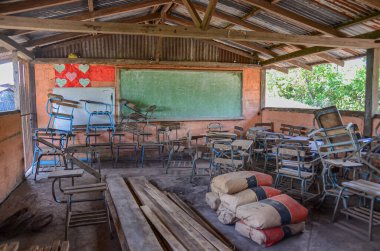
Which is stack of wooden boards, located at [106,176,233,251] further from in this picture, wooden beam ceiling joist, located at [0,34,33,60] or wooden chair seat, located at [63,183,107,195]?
wooden beam ceiling joist, located at [0,34,33,60]

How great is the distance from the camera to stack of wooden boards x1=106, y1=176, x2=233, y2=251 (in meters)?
2.89

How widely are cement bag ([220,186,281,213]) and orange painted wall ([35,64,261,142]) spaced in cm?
464

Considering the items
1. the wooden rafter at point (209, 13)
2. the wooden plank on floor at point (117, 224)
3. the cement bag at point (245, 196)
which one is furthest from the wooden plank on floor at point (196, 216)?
the wooden rafter at point (209, 13)

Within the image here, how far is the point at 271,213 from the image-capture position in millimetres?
3195

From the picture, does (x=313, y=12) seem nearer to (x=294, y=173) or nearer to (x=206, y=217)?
(x=294, y=173)

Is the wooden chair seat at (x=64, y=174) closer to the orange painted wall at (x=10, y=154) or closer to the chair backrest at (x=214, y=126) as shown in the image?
the orange painted wall at (x=10, y=154)

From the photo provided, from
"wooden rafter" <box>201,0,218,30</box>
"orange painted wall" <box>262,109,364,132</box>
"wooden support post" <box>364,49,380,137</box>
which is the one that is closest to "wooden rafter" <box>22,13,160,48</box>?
"wooden rafter" <box>201,0,218,30</box>

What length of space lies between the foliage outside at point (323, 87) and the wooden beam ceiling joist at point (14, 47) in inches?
467

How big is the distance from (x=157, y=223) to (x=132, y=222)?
0.28m

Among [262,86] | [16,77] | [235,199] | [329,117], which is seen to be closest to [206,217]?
[235,199]

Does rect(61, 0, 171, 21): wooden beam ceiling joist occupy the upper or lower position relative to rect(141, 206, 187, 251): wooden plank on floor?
upper

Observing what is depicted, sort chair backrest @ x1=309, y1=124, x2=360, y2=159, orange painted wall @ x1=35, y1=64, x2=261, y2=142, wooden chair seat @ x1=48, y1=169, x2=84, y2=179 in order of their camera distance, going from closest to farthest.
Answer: wooden chair seat @ x1=48, y1=169, x2=84, y2=179, chair backrest @ x1=309, y1=124, x2=360, y2=159, orange painted wall @ x1=35, y1=64, x2=261, y2=142

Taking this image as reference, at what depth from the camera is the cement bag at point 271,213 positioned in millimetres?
3139

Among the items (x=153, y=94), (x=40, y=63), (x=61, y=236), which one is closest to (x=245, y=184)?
(x=61, y=236)
